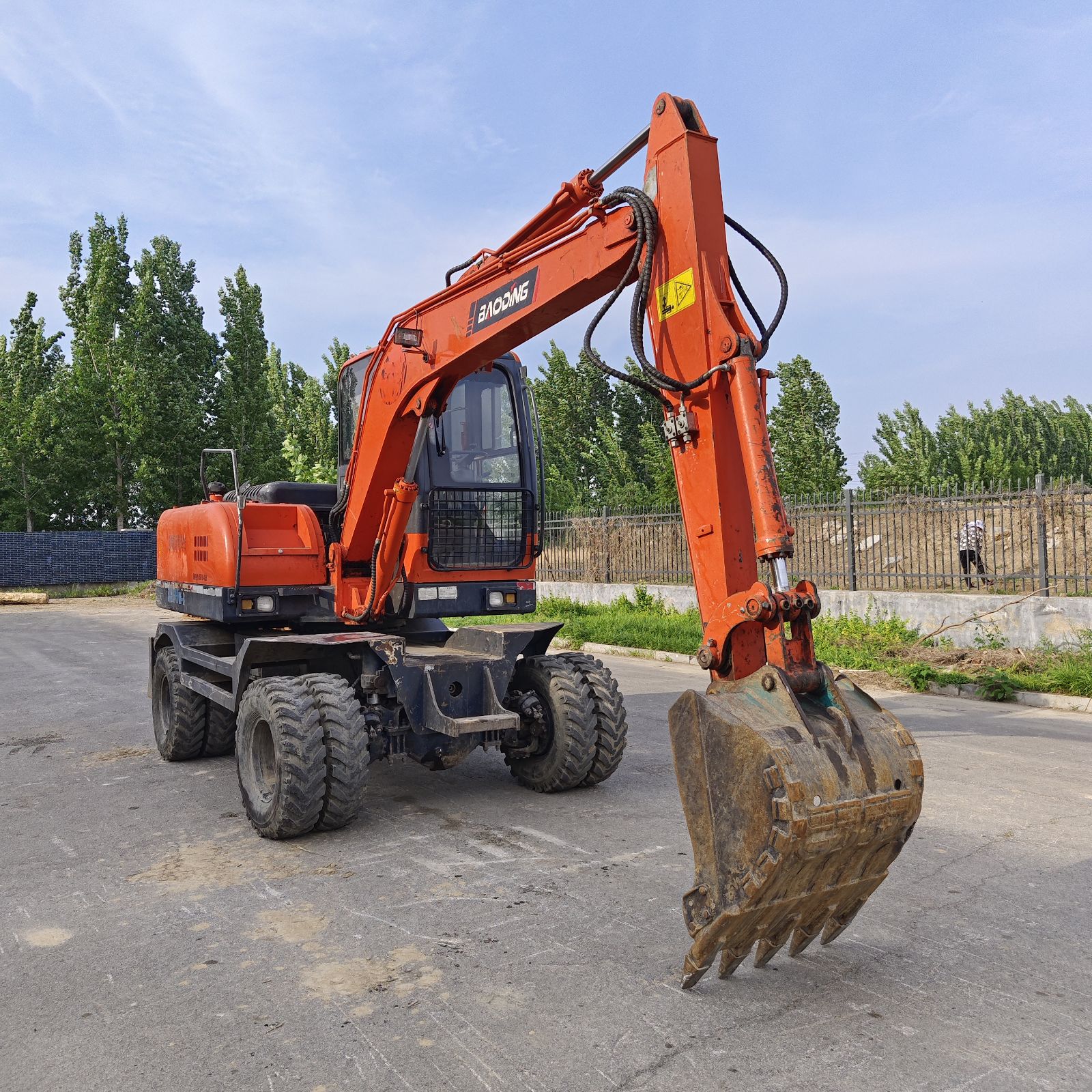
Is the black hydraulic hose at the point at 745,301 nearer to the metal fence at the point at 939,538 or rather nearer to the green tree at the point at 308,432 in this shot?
the metal fence at the point at 939,538

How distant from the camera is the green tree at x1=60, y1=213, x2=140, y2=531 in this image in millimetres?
36625

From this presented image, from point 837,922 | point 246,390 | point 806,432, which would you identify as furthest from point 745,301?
point 246,390

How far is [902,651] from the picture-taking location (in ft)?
42.2

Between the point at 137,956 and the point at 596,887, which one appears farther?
the point at 596,887

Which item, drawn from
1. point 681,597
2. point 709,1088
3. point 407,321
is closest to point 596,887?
point 709,1088

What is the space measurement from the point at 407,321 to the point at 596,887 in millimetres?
3986

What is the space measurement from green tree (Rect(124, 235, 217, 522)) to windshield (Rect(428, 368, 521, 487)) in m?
31.8

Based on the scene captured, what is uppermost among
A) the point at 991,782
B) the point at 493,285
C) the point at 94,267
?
the point at 94,267

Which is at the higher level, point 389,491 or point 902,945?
point 389,491

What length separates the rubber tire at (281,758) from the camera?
5.59 meters

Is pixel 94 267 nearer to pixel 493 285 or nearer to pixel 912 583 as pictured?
pixel 912 583

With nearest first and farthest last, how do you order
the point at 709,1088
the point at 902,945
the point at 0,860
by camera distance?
the point at 709,1088, the point at 902,945, the point at 0,860

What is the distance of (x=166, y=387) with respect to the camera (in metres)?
37.5

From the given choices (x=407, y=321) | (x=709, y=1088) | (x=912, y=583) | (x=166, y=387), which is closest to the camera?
(x=709, y=1088)
